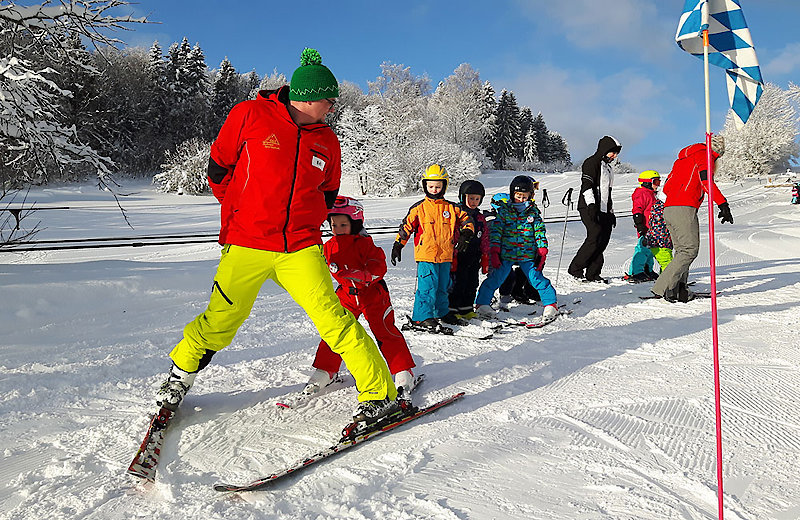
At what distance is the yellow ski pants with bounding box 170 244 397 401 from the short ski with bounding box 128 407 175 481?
0.29 m

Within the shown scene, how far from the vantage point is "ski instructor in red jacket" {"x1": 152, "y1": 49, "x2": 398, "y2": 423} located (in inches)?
112

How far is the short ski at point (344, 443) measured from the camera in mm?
2318

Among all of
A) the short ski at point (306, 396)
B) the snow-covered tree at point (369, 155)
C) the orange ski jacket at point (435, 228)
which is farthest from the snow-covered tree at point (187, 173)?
the short ski at point (306, 396)

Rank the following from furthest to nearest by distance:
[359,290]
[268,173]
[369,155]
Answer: [369,155] < [359,290] < [268,173]

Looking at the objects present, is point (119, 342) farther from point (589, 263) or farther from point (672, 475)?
point (589, 263)

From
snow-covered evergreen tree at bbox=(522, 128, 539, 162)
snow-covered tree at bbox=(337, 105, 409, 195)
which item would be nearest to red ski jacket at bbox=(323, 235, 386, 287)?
snow-covered tree at bbox=(337, 105, 409, 195)

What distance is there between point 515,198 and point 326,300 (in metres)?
4.01

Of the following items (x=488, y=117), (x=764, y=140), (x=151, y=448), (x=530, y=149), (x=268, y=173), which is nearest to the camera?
(x=151, y=448)

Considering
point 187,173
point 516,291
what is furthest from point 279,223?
point 187,173

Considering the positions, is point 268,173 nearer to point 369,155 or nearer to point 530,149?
point 369,155

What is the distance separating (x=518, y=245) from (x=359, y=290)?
9.47 feet

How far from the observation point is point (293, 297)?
283 centimetres

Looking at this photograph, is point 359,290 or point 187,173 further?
point 187,173

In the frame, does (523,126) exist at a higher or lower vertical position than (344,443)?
higher
